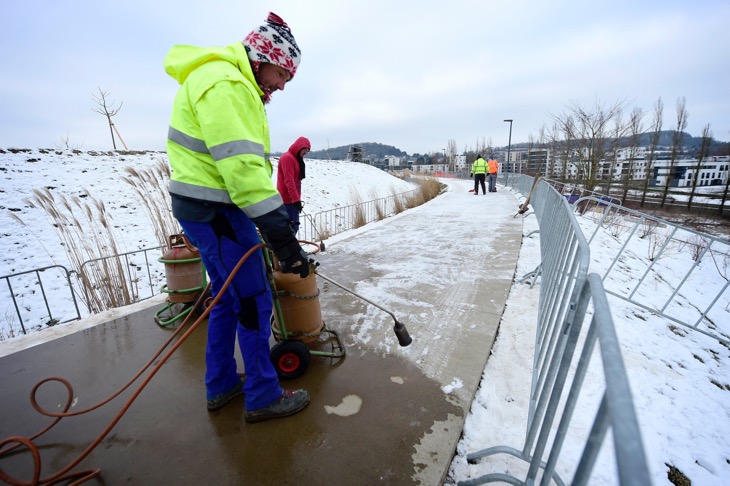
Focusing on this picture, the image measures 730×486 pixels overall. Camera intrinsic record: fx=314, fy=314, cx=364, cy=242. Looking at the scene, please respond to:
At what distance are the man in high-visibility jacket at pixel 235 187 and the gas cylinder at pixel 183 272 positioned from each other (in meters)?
1.37

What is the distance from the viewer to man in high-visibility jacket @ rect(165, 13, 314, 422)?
1.54 meters

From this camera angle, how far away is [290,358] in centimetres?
233

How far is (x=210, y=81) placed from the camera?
1.55m

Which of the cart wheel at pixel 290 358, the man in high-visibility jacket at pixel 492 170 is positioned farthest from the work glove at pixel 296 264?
the man in high-visibility jacket at pixel 492 170

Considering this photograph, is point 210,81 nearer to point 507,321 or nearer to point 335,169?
point 507,321

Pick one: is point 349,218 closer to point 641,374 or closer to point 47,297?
point 47,297

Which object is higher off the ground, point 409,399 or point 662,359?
point 409,399

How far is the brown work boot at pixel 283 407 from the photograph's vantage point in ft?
6.39

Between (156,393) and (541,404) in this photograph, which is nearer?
(541,404)

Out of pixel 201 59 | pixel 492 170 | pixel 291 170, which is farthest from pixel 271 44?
pixel 492 170

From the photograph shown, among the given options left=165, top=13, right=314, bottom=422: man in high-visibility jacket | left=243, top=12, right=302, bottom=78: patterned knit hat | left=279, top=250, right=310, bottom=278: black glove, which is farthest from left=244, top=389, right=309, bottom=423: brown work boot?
left=243, top=12, right=302, bottom=78: patterned knit hat

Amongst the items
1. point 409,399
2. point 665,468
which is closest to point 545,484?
point 409,399

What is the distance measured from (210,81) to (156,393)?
83.6 inches

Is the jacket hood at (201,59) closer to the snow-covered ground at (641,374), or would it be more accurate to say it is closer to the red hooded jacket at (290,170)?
the snow-covered ground at (641,374)
